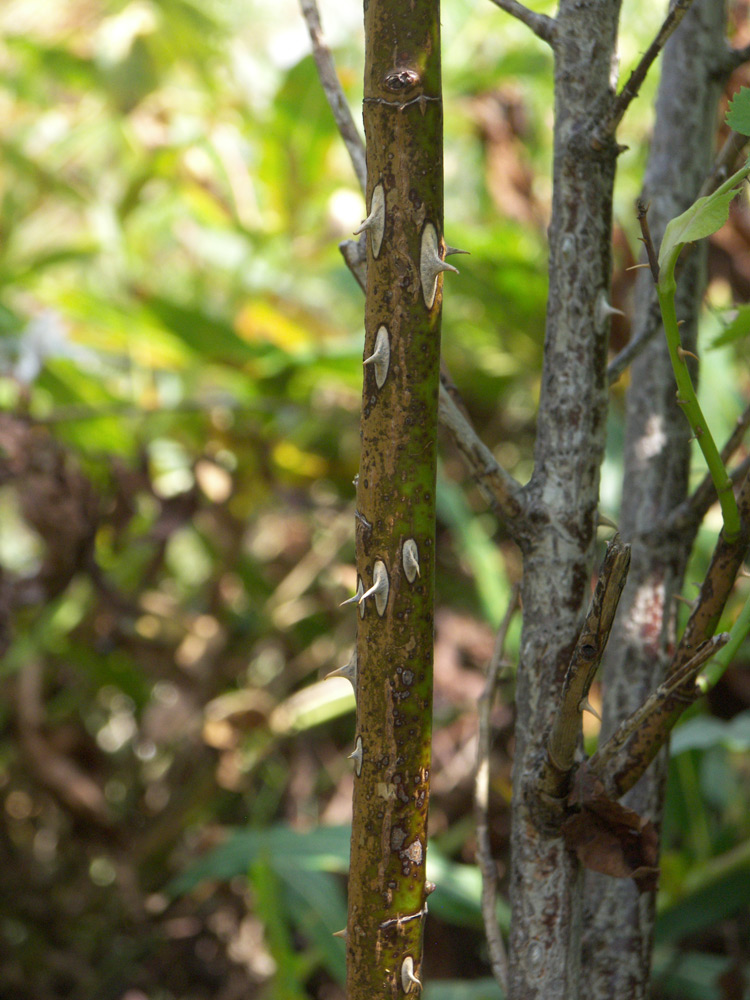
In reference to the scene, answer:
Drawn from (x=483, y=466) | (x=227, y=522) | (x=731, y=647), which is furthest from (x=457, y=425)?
(x=227, y=522)

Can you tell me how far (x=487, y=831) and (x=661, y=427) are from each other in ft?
0.76

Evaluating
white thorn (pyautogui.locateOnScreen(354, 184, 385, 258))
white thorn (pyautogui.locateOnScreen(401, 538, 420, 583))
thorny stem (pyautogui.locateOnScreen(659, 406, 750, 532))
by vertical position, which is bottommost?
white thorn (pyautogui.locateOnScreen(401, 538, 420, 583))

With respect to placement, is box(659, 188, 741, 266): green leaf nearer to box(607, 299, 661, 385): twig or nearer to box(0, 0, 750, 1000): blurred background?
box(607, 299, 661, 385): twig

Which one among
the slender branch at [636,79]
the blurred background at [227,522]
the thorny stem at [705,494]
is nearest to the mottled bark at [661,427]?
the thorny stem at [705,494]

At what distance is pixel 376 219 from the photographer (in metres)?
0.27

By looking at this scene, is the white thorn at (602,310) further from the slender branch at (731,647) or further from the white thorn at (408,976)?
the white thorn at (408,976)

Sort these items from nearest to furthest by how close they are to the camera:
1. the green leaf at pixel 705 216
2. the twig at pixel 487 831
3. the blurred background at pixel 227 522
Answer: the green leaf at pixel 705 216 < the twig at pixel 487 831 < the blurred background at pixel 227 522

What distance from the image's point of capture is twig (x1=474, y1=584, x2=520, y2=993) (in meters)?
0.34

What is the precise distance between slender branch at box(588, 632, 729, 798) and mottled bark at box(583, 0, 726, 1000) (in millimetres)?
112

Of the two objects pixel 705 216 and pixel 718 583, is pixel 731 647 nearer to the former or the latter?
pixel 718 583

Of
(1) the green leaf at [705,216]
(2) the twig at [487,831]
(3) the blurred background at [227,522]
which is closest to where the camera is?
(1) the green leaf at [705,216]

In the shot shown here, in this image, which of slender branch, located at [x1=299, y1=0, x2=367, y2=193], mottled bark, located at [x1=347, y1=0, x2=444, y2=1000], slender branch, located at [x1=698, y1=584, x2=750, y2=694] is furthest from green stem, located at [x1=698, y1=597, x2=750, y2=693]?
slender branch, located at [x1=299, y1=0, x2=367, y2=193]

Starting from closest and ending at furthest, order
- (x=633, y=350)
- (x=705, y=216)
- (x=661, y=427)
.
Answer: (x=705, y=216) < (x=633, y=350) < (x=661, y=427)

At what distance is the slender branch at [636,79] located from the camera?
285mm
